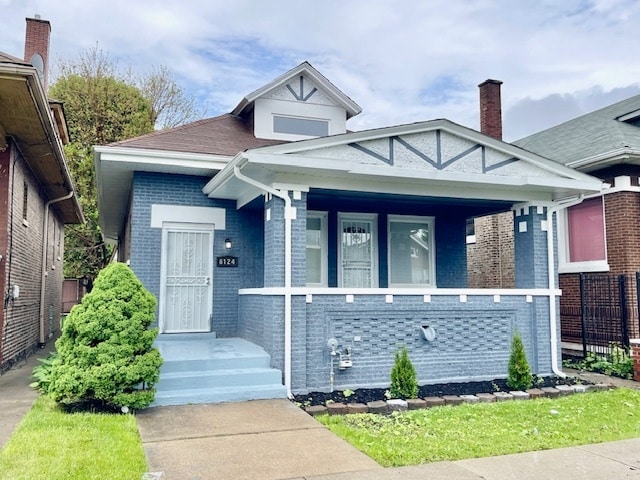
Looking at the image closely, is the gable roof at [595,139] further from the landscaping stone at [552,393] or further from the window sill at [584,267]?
the landscaping stone at [552,393]

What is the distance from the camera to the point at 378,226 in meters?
10.8

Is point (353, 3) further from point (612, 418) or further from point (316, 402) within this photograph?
point (612, 418)

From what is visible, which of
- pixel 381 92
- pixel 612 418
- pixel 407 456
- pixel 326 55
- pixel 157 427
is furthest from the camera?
pixel 381 92

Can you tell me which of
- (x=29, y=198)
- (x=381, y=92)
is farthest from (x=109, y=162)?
(x=381, y=92)

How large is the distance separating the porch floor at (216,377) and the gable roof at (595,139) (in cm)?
756

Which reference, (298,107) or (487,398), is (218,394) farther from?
(298,107)

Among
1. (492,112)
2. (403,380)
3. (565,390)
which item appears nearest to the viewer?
(403,380)

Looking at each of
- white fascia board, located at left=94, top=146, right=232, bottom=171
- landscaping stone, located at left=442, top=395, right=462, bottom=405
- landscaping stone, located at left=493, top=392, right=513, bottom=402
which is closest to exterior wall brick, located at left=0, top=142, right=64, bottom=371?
white fascia board, located at left=94, top=146, right=232, bottom=171

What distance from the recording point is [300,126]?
11.1m

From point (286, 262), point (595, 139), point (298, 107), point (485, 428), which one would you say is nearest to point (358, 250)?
point (298, 107)

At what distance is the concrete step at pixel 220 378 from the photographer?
6.76 meters

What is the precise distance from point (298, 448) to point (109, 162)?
583 centimetres

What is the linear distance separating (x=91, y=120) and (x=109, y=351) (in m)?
20.2

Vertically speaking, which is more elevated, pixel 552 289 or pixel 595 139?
pixel 595 139
